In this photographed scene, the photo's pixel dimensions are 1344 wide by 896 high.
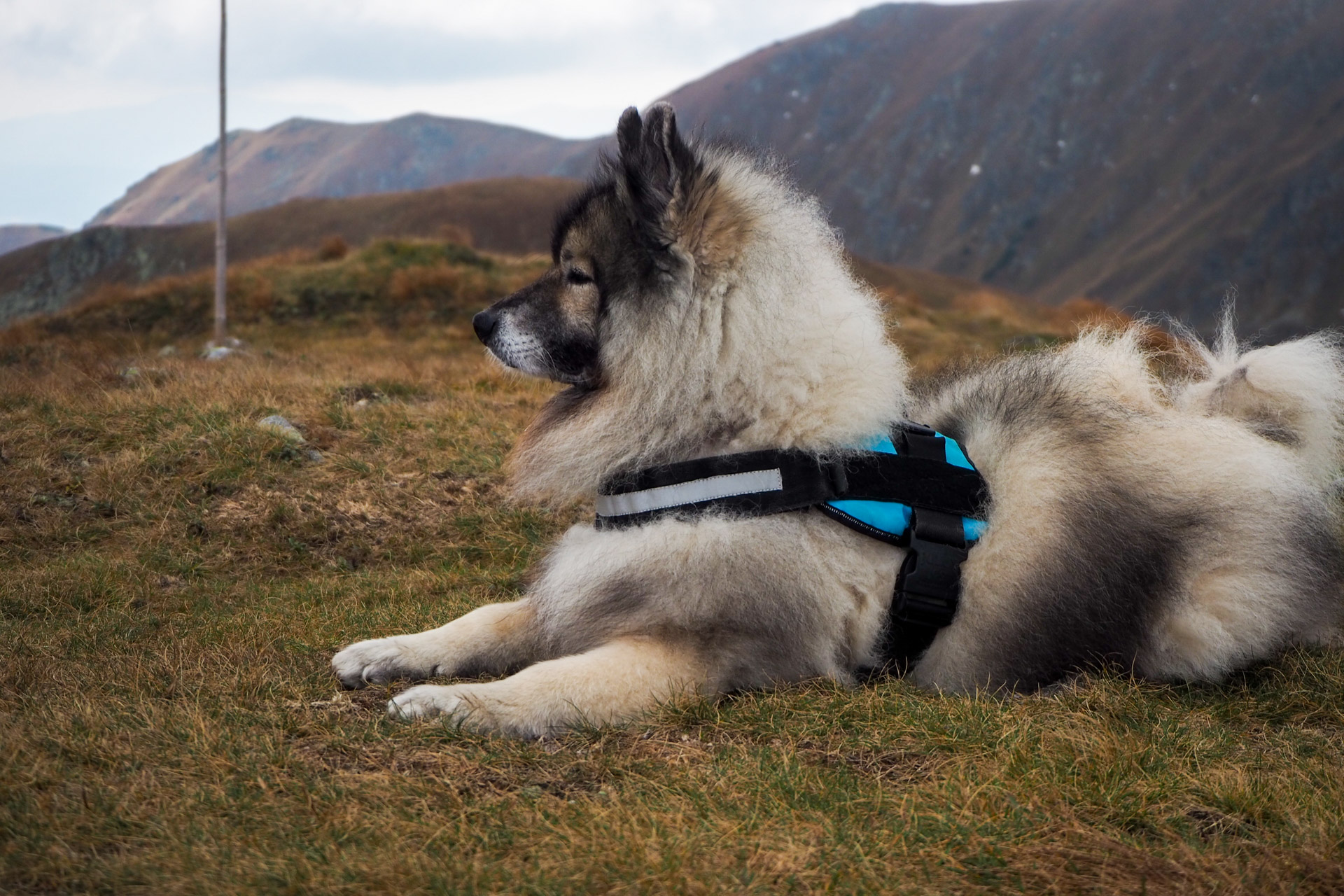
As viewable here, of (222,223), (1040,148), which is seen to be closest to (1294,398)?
(222,223)

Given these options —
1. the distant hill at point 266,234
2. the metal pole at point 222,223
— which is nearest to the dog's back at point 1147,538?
the metal pole at point 222,223

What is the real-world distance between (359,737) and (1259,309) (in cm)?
10032

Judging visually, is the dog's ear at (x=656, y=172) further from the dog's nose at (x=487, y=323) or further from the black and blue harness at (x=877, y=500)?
the black and blue harness at (x=877, y=500)

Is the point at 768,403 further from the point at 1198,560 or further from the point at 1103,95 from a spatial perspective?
the point at 1103,95

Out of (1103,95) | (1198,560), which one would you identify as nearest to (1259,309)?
(1103,95)

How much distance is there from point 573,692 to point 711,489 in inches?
33.6

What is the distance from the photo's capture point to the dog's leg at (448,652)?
3844 millimetres

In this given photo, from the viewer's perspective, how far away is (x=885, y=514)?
3.56m

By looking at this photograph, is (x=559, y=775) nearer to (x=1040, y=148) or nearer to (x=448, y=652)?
(x=448, y=652)

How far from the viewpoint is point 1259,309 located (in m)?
87.4

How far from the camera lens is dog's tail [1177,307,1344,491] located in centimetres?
399

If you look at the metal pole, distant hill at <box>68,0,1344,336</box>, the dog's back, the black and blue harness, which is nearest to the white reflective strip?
the black and blue harness

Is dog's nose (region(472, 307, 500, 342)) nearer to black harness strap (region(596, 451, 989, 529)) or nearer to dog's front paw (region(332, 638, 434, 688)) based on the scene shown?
black harness strap (region(596, 451, 989, 529))

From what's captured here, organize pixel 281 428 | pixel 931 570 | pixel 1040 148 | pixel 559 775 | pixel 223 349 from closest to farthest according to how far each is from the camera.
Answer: pixel 559 775, pixel 931 570, pixel 281 428, pixel 223 349, pixel 1040 148
